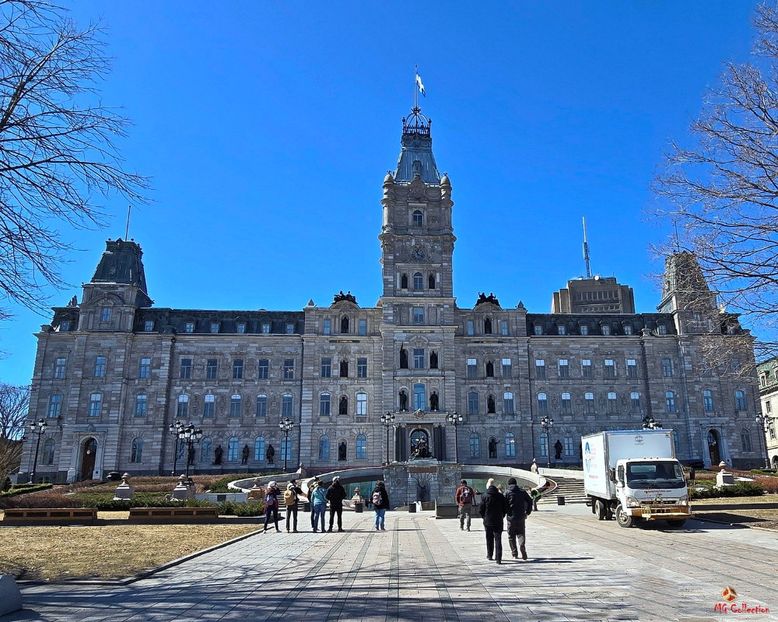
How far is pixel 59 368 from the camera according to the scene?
64.3 meters

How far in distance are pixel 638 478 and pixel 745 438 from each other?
5315 cm

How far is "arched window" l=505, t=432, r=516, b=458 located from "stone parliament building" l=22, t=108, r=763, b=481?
4.1 inches

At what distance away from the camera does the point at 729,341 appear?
21.6 meters

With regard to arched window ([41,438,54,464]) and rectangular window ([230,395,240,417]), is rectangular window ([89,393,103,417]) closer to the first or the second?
arched window ([41,438,54,464])

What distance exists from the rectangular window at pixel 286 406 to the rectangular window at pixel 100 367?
18246 millimetres

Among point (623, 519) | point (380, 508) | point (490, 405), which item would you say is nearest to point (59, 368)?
point (490, 405)

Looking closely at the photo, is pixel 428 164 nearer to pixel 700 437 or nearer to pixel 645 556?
pixel 700 437

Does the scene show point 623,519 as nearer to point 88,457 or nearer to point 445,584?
point 445,584

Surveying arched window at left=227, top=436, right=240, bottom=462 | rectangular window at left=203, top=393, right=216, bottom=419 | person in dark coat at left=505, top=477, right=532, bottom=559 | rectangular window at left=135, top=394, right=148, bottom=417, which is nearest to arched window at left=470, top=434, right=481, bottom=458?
arched window at left=227, top=436, right=240, bottom=462

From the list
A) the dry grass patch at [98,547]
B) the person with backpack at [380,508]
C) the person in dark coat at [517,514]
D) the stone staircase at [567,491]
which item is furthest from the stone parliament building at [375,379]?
the person in dark coat at [517,514]

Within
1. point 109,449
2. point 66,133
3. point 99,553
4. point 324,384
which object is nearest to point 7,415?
point 109,449

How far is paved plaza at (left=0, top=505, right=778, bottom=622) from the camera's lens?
10008 mm

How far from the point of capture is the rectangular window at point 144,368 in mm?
65000

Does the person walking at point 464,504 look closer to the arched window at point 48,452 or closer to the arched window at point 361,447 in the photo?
the arched window at point 361,447
